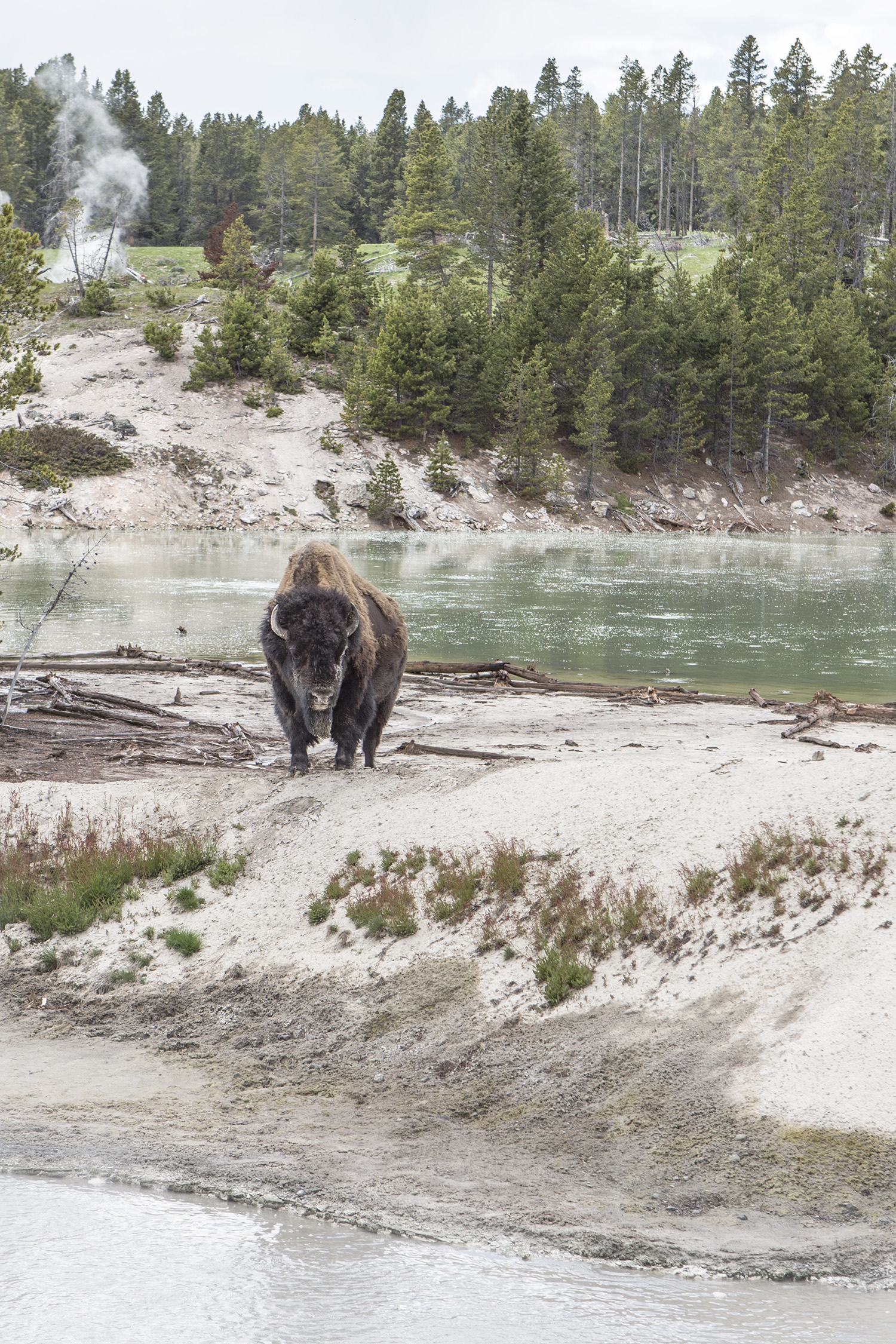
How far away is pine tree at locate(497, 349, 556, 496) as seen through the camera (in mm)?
68688

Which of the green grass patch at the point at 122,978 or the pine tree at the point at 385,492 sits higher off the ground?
the pine tree at the point at 385,492

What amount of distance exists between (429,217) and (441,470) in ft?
105

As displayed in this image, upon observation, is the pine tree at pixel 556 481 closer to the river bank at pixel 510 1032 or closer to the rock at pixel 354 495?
the rock at pixel 354 495

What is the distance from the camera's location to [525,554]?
169ft

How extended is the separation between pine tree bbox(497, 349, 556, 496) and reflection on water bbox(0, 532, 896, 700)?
15.3 meters

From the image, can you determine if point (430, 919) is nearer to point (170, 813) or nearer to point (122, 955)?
point (122, 955)

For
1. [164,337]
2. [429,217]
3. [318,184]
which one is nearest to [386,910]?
[164,337]

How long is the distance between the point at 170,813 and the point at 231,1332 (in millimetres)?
5944

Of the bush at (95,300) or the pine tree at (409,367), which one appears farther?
the bush at (95,300)

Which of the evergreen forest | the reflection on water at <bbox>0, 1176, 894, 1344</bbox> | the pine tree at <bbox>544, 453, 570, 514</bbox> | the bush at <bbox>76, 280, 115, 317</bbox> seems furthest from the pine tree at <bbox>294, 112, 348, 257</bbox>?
the reflection on water at <bbox>0, 1176, 894, 1344</bbox>

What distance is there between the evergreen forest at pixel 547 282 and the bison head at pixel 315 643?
192 feet

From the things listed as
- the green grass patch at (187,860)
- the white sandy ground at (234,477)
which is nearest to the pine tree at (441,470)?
the white sandy ground at (234,477)

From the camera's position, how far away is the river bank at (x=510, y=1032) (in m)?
5.26

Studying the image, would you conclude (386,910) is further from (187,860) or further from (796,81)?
(796,81)
